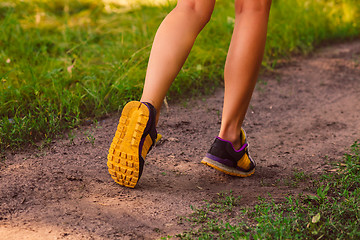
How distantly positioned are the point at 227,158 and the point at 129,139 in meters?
0.50

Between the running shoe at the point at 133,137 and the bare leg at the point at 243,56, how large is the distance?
379 millimetres

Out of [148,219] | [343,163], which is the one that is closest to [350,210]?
[343,163]

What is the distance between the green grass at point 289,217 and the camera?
1529 mm

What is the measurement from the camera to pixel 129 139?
1713mm

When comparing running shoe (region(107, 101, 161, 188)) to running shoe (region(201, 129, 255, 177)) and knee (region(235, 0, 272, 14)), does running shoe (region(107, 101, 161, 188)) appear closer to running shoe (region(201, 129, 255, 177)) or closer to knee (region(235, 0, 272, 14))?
running shoe (region(201, 129, 255, 177))

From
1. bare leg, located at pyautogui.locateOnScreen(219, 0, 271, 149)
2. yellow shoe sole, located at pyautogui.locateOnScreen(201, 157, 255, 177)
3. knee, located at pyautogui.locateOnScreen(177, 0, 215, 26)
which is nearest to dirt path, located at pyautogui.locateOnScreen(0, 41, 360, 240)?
yellow shoe sole, located at pyautogui.locateOnScreen(201, 157, 255, 177)

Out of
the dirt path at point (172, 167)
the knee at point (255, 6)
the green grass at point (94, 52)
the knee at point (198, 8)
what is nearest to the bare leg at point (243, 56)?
the knee at point (255, 6)

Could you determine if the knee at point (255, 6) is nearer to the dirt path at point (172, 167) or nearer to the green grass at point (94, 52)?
the dirt path at point (172, 167)

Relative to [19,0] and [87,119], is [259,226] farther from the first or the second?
[19,0]

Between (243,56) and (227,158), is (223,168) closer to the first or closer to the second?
(227,158)

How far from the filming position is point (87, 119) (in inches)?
104

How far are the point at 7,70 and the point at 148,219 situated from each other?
1743 mm

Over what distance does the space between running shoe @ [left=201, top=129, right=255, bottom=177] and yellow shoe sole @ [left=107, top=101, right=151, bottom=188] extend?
1.21ft

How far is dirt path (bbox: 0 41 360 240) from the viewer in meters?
1.64
